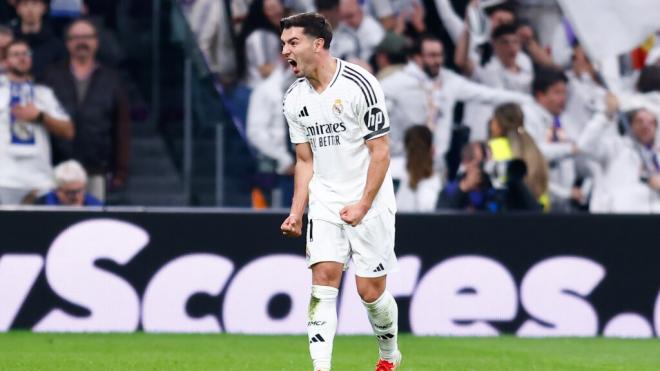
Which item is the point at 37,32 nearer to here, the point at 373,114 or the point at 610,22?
the point at 610,22

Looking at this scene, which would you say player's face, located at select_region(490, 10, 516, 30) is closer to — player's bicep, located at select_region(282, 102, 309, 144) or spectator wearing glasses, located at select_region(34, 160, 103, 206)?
spectator wearing glasses, located at select_region(34, 160, 103, 206)

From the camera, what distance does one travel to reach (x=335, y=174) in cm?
679

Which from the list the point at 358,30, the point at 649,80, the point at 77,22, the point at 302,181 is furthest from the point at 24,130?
the point at 649,80

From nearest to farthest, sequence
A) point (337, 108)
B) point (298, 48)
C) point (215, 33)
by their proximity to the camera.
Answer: point (298, 48)
point (337, 108)
point (215, 33)

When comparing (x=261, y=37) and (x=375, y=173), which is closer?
(x=375, y=173)

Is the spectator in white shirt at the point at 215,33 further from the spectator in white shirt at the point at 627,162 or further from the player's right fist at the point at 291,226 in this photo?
the player's right fist at the point at 291,226

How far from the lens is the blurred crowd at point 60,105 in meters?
12.0

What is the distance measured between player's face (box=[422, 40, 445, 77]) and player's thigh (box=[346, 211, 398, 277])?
6.62 m

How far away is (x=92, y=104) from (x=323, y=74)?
242 inches

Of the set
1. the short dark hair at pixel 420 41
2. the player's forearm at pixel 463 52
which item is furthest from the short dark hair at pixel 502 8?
the short dark hair at pixel 420 41

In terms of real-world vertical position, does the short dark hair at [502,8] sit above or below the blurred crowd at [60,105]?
above

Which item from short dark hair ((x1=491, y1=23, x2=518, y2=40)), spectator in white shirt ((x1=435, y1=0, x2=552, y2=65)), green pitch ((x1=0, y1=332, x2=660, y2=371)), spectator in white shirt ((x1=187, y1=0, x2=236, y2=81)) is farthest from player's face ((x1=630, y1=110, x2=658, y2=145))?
spectator in white shirt ((x1=187, y1=0, x2=236, y2=81))

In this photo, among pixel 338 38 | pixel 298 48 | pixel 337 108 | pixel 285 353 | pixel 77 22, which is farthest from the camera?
pixel 338 38

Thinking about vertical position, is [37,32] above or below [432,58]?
above
